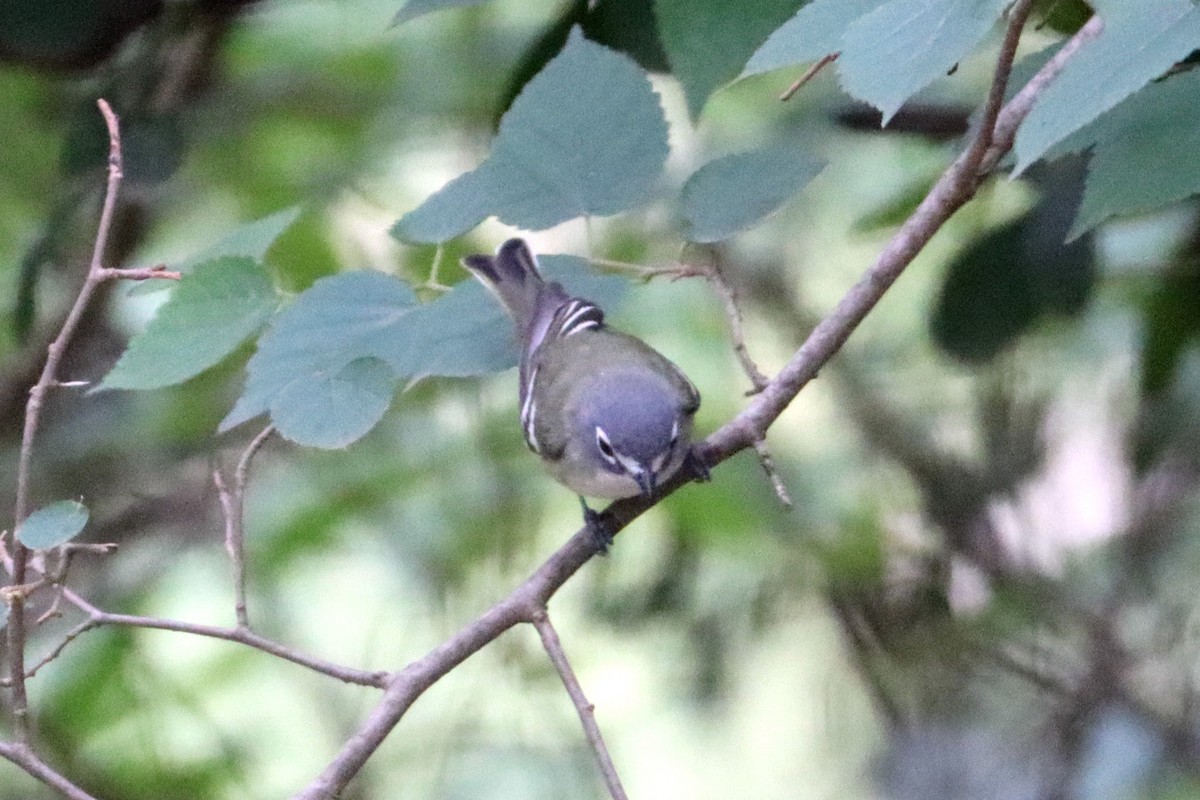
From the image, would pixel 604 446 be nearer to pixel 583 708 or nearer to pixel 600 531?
pixel 600 531

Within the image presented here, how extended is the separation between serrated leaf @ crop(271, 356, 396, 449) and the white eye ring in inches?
30.6

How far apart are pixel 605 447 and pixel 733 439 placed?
682 mm

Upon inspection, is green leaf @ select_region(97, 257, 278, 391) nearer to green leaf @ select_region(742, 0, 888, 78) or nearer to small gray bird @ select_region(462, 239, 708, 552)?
small gray bird @ select_region(462, 239, 708, 552)

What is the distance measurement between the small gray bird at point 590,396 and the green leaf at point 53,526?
2.47 ft

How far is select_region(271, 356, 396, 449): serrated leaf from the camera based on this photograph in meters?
1.25

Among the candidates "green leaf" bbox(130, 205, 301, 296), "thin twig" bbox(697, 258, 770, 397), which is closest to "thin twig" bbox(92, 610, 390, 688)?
"green leaf" bbox(130, 205, 301, 296)

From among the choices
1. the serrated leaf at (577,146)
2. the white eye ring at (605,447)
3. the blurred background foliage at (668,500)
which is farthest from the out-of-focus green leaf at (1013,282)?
the serrated leaf at (577,146)

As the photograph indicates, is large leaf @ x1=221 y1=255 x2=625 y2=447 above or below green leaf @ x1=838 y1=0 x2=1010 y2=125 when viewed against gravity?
below

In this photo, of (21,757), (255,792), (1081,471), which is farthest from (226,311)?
(1081,471)

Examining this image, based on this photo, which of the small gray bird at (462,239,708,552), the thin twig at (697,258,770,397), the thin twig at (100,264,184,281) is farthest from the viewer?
the small gray bird at (462,239,708,552)

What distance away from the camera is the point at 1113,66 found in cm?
96

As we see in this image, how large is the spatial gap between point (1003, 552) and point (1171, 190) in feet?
5.02

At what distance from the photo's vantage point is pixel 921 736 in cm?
260

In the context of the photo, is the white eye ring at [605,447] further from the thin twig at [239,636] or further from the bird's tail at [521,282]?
the thin twig at [239,636]
